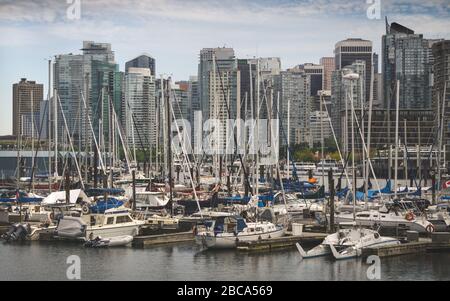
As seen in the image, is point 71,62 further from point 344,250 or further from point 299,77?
point 344,250

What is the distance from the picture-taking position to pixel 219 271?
66.6 feet

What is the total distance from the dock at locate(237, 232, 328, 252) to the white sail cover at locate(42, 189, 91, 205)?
28.4 feet

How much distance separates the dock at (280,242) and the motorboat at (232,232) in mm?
306

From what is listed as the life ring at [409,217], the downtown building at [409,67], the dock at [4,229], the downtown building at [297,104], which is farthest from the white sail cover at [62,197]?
the downtown building at [409,67]

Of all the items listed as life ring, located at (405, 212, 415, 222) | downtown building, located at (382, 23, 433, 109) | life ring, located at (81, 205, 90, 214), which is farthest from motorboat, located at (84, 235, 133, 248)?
downtown building, located at (382, 23, 433, 109)

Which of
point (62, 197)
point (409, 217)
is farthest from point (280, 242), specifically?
point (62, 197)

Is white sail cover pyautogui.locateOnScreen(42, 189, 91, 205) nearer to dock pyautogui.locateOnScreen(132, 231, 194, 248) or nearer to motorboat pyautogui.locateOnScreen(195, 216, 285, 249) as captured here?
dock pyautogui.locateOnScreen(132, 231, 194, 248)

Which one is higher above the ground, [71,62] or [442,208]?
[71,62]

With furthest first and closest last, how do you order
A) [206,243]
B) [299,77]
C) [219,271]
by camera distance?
1. [299,77]
2. [206,243]
3. [219,271]

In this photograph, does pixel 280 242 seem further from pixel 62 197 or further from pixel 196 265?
pixel 62 197

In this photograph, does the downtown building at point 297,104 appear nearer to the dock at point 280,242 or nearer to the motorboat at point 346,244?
the dock at point 280,242

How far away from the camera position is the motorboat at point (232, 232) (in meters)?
23.2
